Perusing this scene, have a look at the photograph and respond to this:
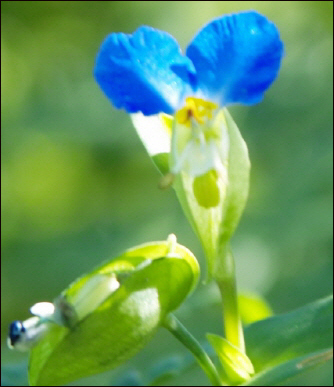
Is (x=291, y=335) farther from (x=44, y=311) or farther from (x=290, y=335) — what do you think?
(x=44, y=311)

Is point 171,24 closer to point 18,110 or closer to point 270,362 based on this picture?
point 18,110

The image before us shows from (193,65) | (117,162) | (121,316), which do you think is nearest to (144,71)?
(193,65)

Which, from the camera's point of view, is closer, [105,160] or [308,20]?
[105,160]

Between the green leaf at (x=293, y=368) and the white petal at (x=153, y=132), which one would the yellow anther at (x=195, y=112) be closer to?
the white petal at (x=153, y=132)

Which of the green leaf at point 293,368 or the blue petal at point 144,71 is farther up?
the blue petal at point 144,71

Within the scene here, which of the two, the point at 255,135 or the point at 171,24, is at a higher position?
the point at 171,24

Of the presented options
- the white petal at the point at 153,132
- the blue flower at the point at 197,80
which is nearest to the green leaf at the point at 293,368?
the blue flower at the point at 197,80

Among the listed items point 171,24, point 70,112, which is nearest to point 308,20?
point 171,24
